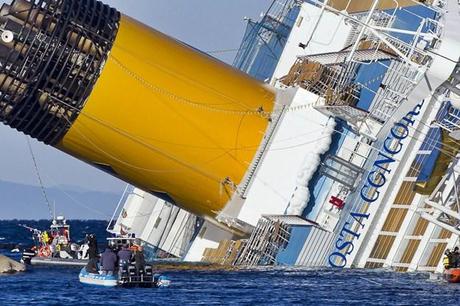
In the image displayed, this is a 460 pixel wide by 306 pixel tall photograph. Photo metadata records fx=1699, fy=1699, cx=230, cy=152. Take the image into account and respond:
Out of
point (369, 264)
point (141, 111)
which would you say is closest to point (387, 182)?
point (369, 264)

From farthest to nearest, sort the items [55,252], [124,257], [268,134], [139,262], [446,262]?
[55,252]
[268,134]
[446,262]
[124,257]
[139,262]

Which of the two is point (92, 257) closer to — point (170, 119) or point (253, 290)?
point (170, 119)

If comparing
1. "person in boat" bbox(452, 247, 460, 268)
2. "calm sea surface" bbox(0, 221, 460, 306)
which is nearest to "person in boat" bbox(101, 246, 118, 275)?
"calm sea surface" bbox(0, 221, 460, 306)

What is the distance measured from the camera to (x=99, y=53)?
57906 mm

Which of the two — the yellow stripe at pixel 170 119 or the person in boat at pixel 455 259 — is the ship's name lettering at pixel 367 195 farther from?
the person in boat at pixel 455 259

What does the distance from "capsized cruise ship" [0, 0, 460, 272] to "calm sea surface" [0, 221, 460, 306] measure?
2.07 meters

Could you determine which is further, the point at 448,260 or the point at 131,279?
the point at 448,260

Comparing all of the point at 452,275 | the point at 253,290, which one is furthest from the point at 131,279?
the point at 452,275

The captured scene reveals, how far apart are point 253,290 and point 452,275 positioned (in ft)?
23.4

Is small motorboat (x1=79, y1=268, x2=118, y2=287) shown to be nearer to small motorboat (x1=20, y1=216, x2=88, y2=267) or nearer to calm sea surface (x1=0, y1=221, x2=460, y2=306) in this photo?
calm sea surface (x1=0, y1=221, x2=460, y2=306)

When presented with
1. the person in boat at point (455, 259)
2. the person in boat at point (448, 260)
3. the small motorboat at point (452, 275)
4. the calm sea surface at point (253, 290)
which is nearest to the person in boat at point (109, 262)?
the calm sea surface at point (253, 290)

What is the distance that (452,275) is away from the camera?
5500 centimetres

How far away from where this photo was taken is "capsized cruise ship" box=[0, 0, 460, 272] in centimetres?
5797

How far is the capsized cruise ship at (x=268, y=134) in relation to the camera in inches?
2282
